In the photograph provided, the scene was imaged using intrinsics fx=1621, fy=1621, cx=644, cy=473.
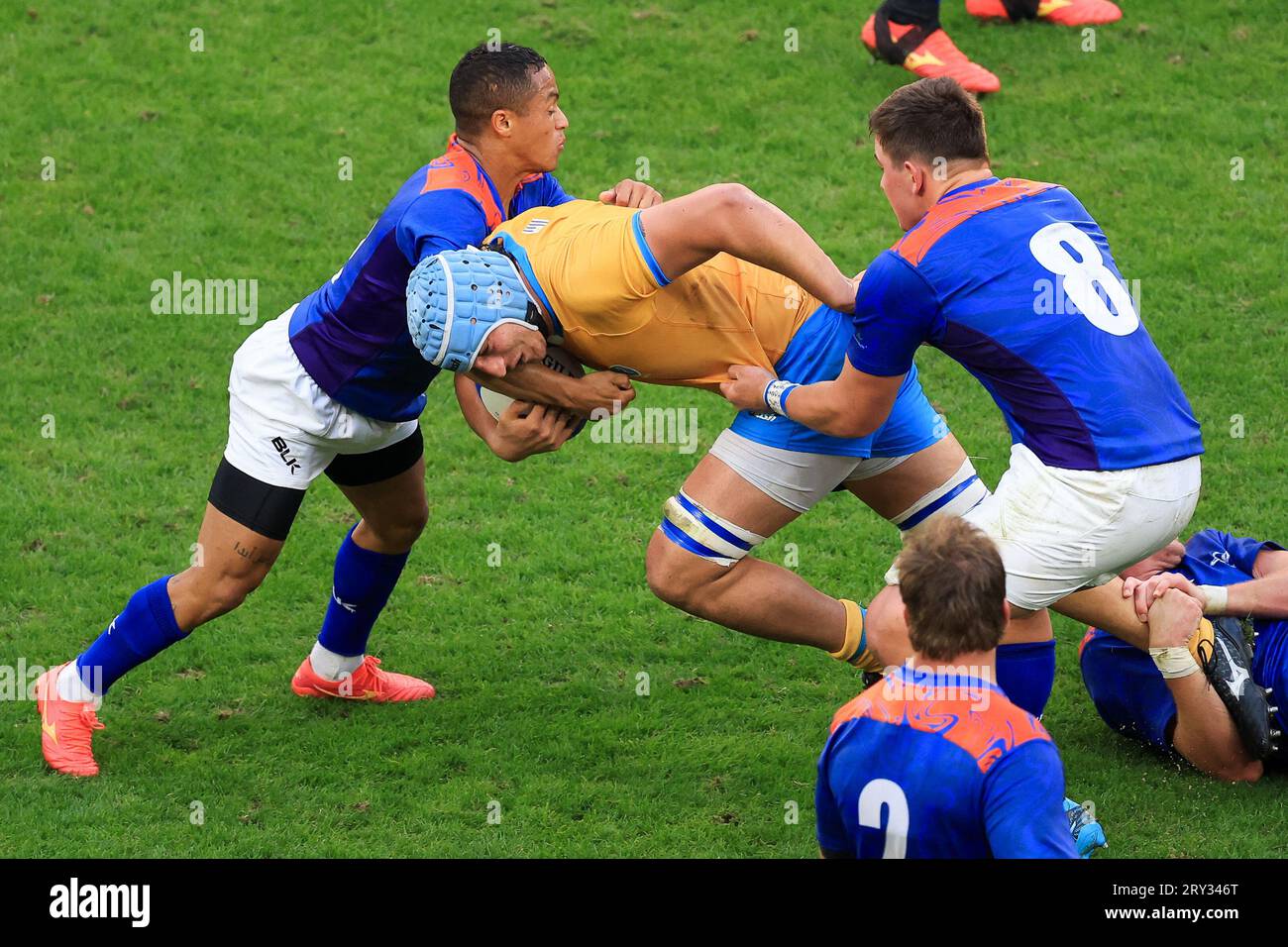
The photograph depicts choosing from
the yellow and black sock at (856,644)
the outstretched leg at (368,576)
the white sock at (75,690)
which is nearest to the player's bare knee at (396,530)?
the outstretched leg at (368,576)

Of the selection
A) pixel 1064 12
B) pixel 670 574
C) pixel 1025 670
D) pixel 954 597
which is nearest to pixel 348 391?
pixel 670 574

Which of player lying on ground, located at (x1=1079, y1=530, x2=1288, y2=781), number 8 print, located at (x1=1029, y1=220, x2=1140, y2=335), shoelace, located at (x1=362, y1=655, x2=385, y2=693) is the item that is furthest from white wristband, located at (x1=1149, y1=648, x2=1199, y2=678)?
shoelace, located at (x1=362, y1=655, x2=385, y2=693)

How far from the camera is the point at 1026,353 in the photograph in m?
4.47

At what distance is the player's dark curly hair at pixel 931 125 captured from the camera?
15.1 ft

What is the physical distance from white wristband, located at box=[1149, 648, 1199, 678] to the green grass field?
43 centimetres

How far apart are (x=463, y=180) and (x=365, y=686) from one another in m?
2.00

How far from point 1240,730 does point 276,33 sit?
8.06m

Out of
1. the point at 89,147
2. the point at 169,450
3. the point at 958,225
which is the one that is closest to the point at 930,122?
the point at 958,225

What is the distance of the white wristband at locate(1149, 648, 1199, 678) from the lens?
507 cm

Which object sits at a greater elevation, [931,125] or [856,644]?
[931,125]

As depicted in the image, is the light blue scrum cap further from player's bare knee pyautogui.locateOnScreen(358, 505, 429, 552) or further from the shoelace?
the shoelace

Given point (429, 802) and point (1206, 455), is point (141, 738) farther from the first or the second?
point (1206, 455)

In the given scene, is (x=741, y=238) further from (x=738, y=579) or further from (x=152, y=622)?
(x=152, y=622)

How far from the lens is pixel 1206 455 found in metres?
7.38
